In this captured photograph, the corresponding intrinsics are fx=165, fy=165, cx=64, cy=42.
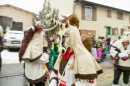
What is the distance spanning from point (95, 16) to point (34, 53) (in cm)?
1648

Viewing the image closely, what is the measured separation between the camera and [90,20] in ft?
62.2

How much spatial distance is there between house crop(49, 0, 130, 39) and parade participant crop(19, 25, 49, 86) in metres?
14.0

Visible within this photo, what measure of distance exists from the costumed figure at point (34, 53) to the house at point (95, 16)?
1401cm

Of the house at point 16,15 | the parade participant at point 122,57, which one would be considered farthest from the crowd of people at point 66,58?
the house at point 16,15

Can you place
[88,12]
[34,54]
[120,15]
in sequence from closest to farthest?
1. [34,54]
2. [88,12]
3. [120,15]

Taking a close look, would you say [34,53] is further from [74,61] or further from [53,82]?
[74,61]

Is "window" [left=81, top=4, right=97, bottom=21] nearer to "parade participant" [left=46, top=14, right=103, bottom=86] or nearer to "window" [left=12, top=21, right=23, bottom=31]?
"window" [left=12, top=21, right=23, bottom=31]

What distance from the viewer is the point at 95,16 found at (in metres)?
19.2

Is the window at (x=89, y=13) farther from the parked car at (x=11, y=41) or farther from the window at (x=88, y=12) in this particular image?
the parked car at (x=11, y=41)

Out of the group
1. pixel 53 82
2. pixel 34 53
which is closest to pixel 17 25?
pixel 34 53

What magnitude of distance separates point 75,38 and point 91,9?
17.4 m

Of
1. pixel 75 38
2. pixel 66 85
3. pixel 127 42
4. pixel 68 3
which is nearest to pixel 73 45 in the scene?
→ pixel 75 38

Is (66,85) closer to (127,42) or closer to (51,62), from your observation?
(127,42)

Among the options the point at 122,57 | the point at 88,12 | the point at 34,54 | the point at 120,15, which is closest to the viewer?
the point at 34,54
